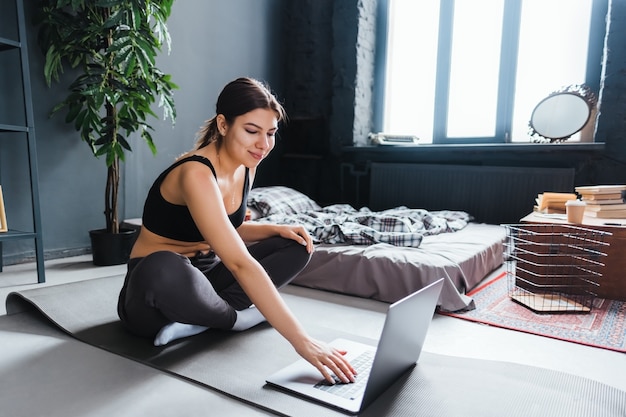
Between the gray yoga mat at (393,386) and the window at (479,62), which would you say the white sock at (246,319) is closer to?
the gray yoga mat at (393,386)

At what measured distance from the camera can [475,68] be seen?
3.46m

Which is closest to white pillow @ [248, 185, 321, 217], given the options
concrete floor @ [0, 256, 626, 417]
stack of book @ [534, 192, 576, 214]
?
concrete floor @ [0, 256, 626, 417]

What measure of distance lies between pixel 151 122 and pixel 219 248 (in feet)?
7.51

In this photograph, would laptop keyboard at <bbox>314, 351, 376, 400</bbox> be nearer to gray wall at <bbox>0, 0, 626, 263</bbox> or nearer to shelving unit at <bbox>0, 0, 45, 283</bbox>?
shelving unit at <bbox>0, 0, 45, 283</bbox>

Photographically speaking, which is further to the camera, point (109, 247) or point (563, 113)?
point (563, 113)

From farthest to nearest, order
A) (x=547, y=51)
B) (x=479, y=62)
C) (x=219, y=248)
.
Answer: (x=479, y=62) < (x=547, y=51) < (x=219, y=248)

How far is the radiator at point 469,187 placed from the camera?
2.98 meters

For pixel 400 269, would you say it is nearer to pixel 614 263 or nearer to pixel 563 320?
pixel 563 320

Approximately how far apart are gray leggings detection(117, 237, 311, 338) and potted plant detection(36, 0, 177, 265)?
133 cm

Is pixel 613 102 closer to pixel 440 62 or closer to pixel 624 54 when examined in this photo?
pixel 624 54

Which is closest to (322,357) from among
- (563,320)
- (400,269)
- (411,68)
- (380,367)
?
(380,367)

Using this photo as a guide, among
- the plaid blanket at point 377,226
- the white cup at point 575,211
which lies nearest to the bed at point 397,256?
the plaid blanket at point 377,226

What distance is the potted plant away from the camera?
7.41 feet

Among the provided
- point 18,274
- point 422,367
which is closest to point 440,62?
point 422,367
